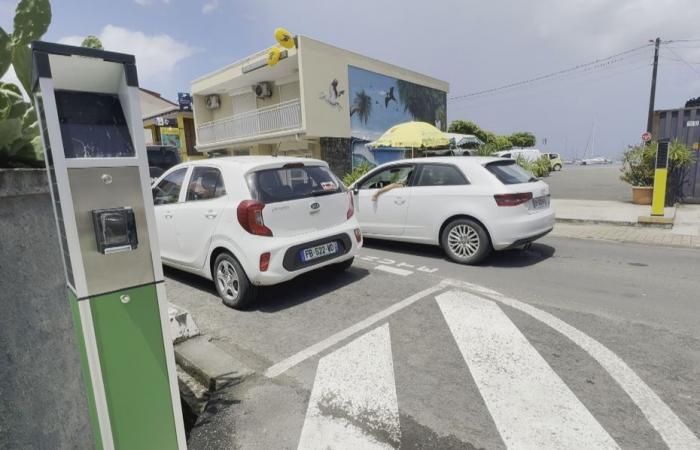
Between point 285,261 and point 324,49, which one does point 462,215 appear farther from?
point 324,49

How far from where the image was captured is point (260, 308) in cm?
453

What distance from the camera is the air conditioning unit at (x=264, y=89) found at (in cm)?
2009

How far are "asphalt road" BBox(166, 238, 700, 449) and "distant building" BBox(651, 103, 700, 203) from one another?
24.9 feet

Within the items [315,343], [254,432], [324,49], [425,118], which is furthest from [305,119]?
[254,432]

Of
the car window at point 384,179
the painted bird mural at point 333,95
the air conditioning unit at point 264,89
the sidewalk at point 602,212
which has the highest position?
the air conditioning unit at point 264,89

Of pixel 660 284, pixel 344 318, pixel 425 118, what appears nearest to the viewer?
pixel 344 318

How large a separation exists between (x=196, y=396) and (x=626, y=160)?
12.8 metres

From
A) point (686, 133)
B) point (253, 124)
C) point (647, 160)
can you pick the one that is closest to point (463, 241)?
point (647, 160)

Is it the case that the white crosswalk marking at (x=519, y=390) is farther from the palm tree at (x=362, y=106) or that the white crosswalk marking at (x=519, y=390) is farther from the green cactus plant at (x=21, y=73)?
the palm tree at (x=362, y=106)

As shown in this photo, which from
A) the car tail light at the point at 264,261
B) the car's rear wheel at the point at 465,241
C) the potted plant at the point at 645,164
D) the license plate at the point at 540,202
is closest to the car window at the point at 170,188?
the car tail light at the point at 264,261

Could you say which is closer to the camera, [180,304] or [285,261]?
[285,261]

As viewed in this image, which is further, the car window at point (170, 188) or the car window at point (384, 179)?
the car window at point (384, 179)

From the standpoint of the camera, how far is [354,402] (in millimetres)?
2727

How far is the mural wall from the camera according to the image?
63.0 ft
